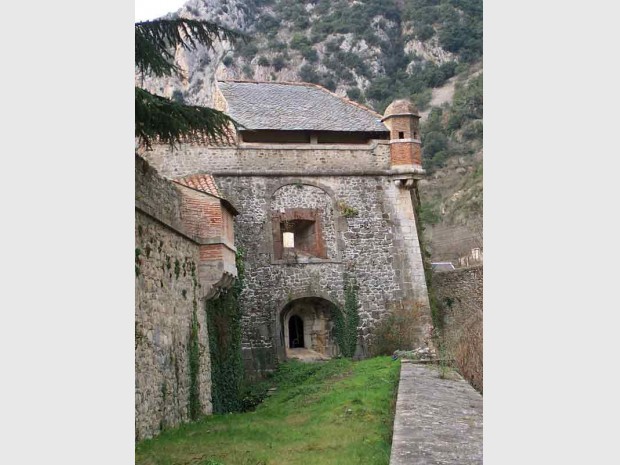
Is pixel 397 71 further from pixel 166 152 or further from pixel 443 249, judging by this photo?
pixel 166 152

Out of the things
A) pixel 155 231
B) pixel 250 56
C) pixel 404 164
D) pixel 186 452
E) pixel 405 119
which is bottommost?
pixel 186 452

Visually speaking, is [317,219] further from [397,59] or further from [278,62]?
[397,59]

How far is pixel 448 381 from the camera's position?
10.4m

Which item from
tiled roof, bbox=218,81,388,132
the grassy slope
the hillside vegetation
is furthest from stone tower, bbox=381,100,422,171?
the hillside vegetation

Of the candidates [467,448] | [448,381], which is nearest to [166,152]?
[448,381]

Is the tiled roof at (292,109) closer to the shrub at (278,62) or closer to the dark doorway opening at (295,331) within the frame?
the dark doorway opening at (295,331)

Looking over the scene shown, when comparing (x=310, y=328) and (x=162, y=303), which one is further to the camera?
(x=310, y=328)

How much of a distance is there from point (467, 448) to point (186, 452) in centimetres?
403

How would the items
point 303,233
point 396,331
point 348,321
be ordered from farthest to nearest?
point 303,233 < point 348,321 < point 396,331

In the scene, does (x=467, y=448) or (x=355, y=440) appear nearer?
(x=467, y=448)

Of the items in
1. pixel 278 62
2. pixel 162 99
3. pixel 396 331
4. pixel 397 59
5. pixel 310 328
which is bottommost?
pixel 396 331

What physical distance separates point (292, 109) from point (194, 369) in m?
12.4

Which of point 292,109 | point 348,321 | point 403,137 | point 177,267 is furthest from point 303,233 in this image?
point 177,267

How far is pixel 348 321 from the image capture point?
20828mm
